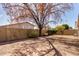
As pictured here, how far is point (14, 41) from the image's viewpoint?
419 centimetres

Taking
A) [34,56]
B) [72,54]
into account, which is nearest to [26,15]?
[34,56]

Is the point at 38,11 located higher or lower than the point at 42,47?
higher

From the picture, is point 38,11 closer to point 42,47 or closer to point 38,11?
point 38,11

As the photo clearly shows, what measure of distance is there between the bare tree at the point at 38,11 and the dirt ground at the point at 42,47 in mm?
311

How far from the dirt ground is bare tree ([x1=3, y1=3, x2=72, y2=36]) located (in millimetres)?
311

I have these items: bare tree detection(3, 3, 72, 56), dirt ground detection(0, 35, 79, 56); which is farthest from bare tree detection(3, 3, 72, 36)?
dirt ground detection(0, 35, 79, 56)

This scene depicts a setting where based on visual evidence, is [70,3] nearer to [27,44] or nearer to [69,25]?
[69,25]

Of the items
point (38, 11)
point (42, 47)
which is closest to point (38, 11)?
point (38, 11)

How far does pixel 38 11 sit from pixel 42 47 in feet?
2.13

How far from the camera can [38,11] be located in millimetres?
4219

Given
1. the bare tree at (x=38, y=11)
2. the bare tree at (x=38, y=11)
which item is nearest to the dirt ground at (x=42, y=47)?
the bare tree at (x=38, y=11)

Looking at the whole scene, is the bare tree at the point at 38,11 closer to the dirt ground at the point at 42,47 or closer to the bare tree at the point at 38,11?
the bare tree at the point at 38,11

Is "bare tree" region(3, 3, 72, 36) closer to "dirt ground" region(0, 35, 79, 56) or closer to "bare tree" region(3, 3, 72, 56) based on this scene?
"bare tree" region(3, 3, 72, 56)

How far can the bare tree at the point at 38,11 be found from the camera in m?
4.16
